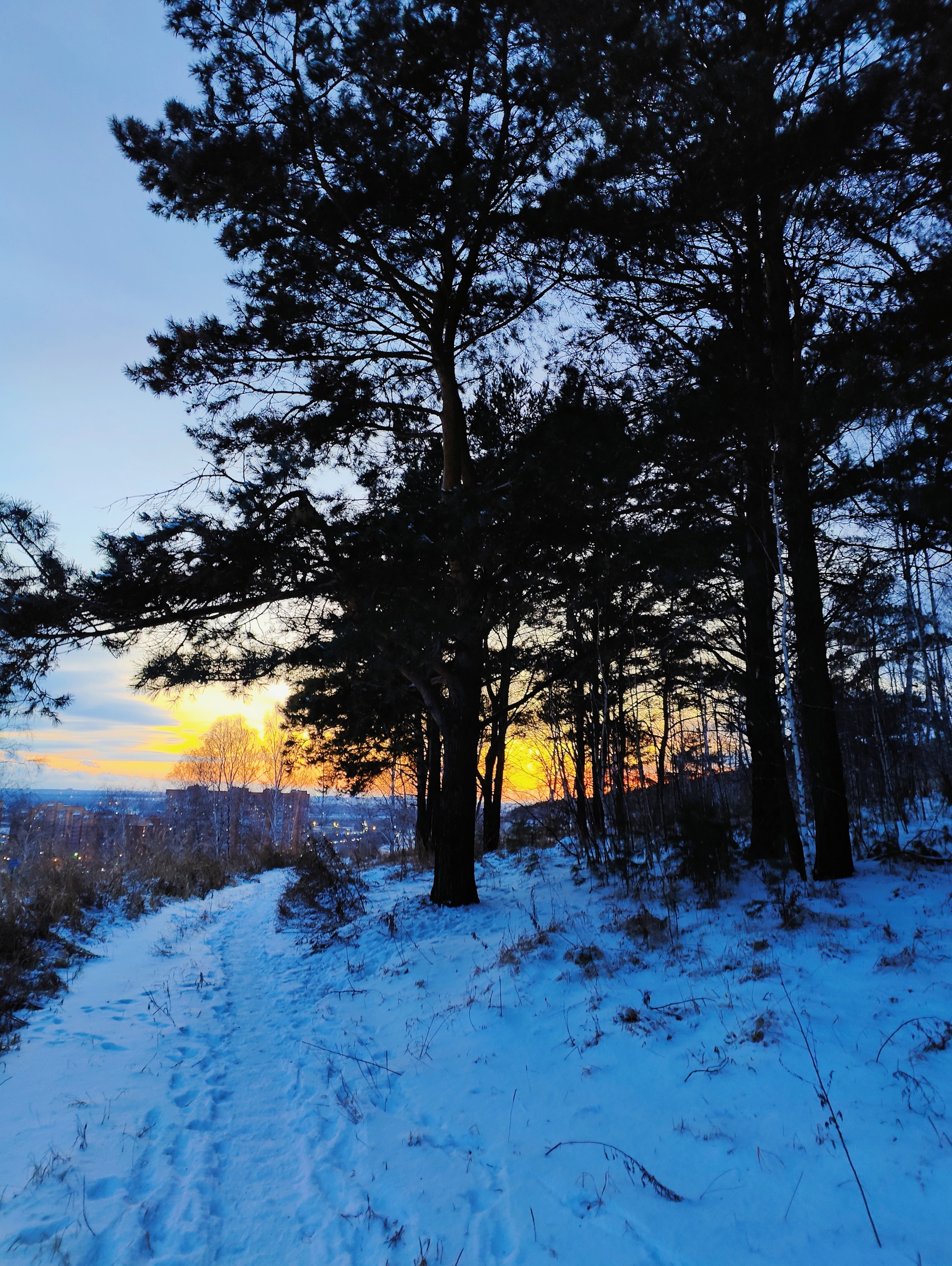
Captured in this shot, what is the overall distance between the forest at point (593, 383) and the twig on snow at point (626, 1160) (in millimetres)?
3894

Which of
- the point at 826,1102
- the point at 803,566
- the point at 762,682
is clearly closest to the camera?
the point at 826,1102

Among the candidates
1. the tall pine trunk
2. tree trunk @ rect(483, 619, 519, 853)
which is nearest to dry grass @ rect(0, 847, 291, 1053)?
tree trunk @ rect(483, 619, 519, 853)

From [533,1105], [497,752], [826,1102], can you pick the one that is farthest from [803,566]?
[497,752]

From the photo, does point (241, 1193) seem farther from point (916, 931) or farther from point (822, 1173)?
point (916, 931)

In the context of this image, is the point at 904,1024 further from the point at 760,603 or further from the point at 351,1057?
the point at 760,603

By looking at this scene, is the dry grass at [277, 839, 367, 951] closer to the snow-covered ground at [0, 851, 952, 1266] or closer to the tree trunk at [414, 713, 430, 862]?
the snow-covered ground at [0, 851, 952, 1266]

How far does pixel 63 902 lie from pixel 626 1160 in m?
8.88

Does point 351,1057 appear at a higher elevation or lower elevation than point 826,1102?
lower

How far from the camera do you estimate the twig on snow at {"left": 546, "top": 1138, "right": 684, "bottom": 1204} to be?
9.62ft

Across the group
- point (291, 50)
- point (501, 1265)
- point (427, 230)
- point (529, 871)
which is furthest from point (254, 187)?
point (529, 871)

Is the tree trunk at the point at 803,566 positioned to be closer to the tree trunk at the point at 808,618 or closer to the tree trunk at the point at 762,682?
the tree trunk at the point at 808,618

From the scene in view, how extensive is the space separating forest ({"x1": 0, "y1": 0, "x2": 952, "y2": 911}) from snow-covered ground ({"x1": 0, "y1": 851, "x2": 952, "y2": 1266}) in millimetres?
2200

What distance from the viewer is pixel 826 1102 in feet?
10.4

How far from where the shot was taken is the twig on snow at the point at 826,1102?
8.34 ft
